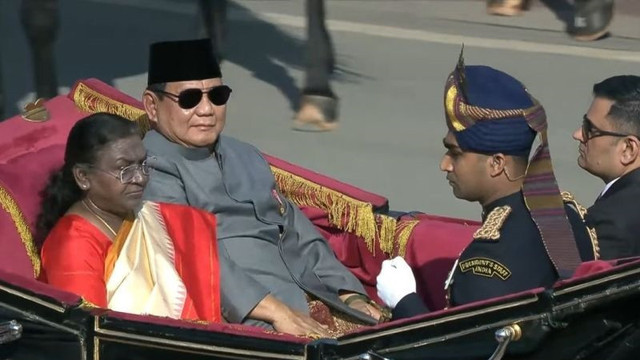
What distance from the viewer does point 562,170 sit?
734 centimetres

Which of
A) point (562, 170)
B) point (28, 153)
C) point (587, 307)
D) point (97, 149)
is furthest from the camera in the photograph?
point (562, 170)

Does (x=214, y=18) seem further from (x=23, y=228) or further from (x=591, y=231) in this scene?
(x=591, y=231)

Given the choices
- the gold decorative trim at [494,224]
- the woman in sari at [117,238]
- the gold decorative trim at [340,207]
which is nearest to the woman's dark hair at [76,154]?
the woman in sari at [117,238]

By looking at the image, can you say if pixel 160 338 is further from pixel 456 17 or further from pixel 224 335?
pixel 456 17

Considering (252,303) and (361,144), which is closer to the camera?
(252,303)

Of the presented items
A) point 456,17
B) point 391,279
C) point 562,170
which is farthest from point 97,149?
point 456,17

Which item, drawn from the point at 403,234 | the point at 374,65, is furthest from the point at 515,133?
the point at 374,65

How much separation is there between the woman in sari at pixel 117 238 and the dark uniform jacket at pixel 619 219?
1.07 metres

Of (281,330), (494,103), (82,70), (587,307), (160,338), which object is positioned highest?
(494,103)

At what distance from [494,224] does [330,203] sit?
142 centimetres

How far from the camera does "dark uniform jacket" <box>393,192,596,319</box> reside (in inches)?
136

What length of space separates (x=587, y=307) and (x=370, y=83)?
5.47m

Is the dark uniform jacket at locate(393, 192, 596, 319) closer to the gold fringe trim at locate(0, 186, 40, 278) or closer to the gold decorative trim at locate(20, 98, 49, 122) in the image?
the gold fringe trim at locate(0, 186, 40, 278)

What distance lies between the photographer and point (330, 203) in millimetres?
4832
